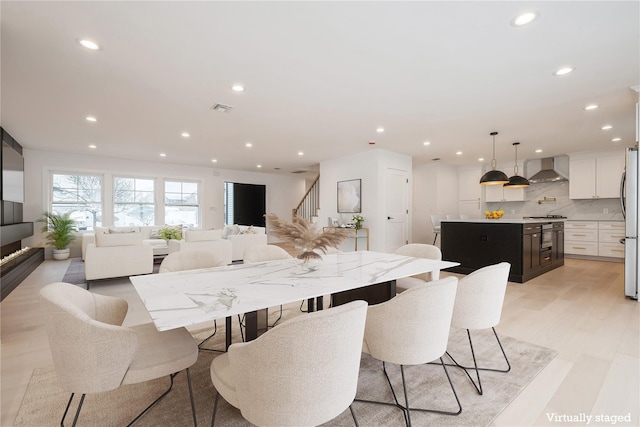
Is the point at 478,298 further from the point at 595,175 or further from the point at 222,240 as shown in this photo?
the point at 595,175

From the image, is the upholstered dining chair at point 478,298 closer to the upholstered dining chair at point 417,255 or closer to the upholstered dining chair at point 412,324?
the upholstered dining chair at point 412,324

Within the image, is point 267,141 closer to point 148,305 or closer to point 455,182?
point 148,305

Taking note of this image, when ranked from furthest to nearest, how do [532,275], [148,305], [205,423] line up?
1. [532,275]
2. [205,423]
3. [148,305]

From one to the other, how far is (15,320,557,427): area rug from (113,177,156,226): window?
22.8 ft

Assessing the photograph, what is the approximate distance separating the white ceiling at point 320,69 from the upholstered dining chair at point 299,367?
2035 millimetres

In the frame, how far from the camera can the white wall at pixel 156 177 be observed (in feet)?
22.8

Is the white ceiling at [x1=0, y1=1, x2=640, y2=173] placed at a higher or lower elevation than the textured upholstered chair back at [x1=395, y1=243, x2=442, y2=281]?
higher

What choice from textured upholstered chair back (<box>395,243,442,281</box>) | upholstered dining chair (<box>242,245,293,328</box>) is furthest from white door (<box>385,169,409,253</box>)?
upholstered dining chair (<box>242,245,293,328</box>)

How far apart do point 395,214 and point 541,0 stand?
17.2 feet

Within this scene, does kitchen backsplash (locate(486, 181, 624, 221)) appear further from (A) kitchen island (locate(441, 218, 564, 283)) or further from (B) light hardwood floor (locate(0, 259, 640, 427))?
(B) light hardwood floor (locate(0, 259, 640, 427))

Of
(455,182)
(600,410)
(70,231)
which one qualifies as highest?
(455,182)

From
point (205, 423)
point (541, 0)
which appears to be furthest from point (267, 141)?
point (205, 423)

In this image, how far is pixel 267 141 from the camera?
593 cm

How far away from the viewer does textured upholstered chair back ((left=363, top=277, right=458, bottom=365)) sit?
4.65 feet
